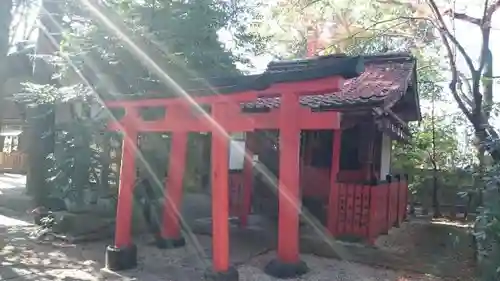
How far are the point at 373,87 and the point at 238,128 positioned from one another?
12.0 ft

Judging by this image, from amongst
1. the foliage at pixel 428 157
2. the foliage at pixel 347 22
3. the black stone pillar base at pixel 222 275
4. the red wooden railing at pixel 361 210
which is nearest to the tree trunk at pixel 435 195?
the foliage at pixel 428 157

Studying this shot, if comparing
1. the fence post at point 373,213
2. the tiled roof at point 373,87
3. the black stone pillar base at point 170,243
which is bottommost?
the black stone pillar base at point 170,243

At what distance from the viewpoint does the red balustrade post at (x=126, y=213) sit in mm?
6297

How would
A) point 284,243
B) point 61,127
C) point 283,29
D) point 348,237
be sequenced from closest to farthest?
1. point 284,243
2. point 348,237
3. point 61,127
4. point 283,29

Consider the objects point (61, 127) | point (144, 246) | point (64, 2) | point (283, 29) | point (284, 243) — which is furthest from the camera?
point (283, 29)

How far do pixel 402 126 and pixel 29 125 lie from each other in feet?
28.3

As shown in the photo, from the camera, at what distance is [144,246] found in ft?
25.2

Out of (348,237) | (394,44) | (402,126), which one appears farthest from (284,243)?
(394,44)

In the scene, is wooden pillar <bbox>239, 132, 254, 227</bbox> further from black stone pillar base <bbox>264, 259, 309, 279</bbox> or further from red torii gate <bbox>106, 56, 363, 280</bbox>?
black stone pillar base <bbox>264, 259, 309, 279</bbox>

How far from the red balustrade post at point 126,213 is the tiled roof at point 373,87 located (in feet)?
6.59

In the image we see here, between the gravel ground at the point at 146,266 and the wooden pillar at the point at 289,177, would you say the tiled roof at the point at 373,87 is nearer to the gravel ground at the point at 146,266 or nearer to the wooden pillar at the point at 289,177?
the wooden pillar at the point at 289,177

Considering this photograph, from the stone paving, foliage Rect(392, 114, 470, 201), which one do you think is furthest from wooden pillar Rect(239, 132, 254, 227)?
foliage Rect(392, 114, 470, 201)

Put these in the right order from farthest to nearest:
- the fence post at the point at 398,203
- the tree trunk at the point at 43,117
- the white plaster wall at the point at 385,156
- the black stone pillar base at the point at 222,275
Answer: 1. the white plaster wall at the point at 385,156
2. the fence post at the point at 398,203
3. the tree trunk at the point at 43,117
4. the black stone pillar base at the point at 222,275

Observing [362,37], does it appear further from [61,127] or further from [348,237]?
[61,127]
